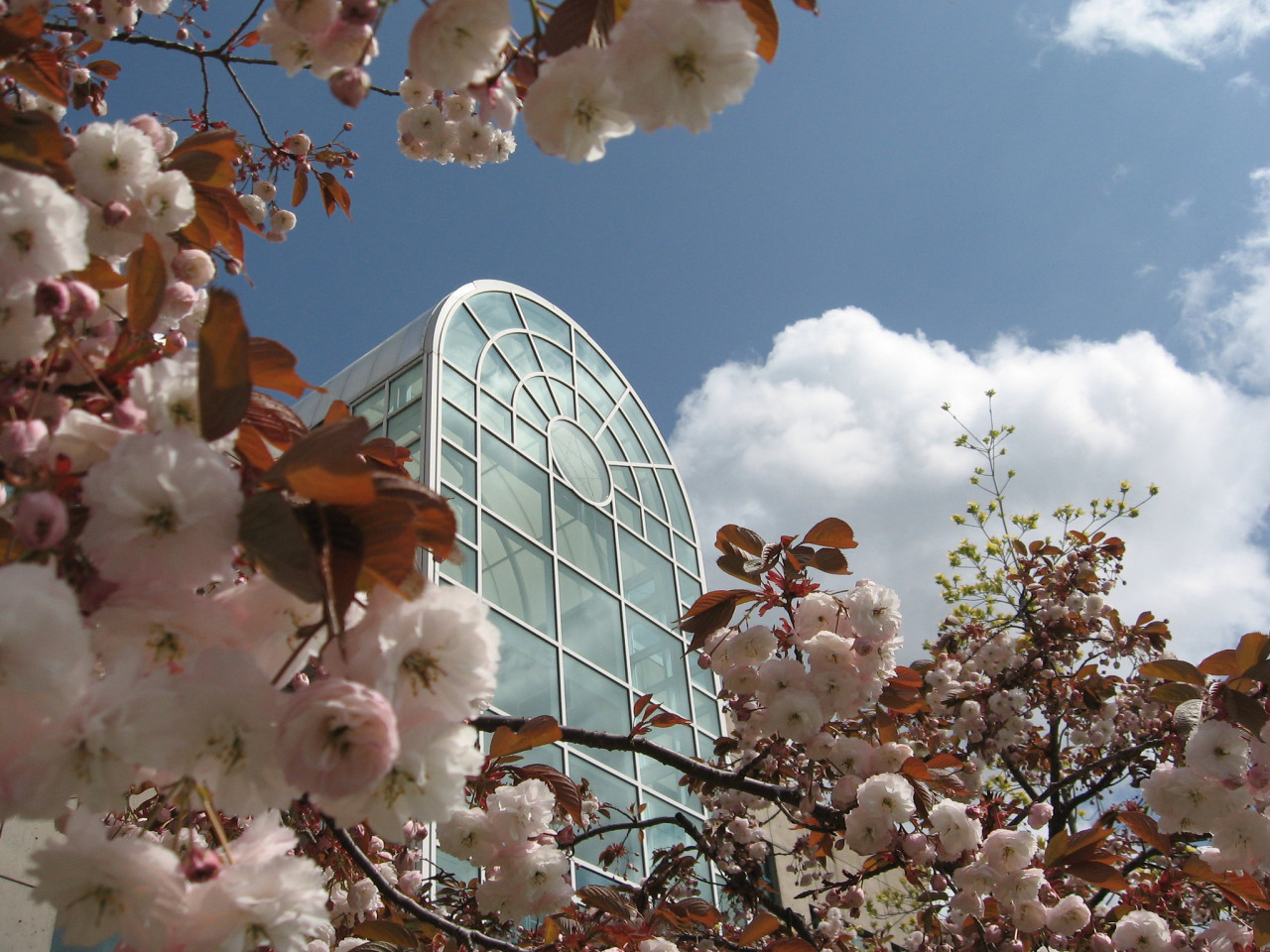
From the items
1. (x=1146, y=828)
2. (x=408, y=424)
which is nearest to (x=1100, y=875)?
(x=1146, y=828)

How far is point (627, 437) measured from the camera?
39.6ft

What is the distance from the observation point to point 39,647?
659mm

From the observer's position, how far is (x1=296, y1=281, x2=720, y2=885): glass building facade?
336 inches

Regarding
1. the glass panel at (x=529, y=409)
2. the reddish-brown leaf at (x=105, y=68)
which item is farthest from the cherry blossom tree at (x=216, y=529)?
the glass panel at (x=529, y=409)

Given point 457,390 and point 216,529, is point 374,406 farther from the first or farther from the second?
point 216,529

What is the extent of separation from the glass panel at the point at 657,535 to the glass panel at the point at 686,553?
219 millimetres

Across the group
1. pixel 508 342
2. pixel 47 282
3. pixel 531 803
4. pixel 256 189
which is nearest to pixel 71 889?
pixel 47 282

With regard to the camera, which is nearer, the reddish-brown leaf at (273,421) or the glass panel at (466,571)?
the reddish-brown leaf at (273,421)

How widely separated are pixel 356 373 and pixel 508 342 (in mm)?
1940

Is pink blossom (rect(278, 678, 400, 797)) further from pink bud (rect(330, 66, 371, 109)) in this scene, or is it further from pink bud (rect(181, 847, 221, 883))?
pink bud (rect(330, 66, 371, 109))

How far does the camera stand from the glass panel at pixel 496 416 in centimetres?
960

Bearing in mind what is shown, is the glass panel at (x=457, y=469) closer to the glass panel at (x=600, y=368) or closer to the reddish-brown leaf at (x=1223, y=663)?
the glass panel at (x=600, y=368)

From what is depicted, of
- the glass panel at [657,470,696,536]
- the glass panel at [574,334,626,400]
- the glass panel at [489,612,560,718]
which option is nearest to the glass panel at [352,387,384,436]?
the glass panel at [489,612,560,718]

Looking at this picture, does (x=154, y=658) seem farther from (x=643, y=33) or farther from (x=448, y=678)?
(x=643, y=33)
